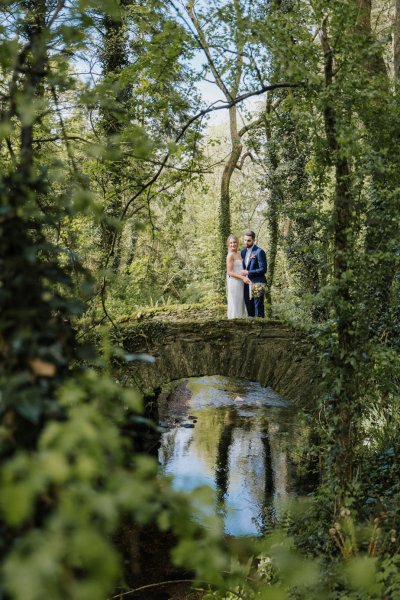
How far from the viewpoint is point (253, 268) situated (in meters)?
9.25

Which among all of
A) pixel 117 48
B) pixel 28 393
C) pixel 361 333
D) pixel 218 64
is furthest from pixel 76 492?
pixel 117 48

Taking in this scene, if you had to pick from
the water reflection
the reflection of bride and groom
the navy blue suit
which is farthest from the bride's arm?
the water reflection

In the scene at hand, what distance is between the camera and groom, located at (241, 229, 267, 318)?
9.05m

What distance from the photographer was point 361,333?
184 inches

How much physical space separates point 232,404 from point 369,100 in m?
9.21

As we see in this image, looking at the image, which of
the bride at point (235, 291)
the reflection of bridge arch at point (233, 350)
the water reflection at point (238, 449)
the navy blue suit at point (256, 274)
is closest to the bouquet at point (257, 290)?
the navy blue suit at point (256, 274)

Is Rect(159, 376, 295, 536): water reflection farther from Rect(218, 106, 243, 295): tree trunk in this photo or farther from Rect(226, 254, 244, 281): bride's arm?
Rect(218, 106, 243, 295): tree trunk

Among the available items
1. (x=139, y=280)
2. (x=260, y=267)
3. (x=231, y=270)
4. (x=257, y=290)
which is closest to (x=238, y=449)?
(x=257, y=290)

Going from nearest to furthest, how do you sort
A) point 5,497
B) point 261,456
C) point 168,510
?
point 5,497 → point 168,510 → point 261,456

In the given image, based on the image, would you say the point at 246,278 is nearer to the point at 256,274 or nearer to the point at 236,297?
the point at 256,274

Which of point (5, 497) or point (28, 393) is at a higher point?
point (28, 393)

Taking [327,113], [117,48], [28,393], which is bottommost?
[28,393]

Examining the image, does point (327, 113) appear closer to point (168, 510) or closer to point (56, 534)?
point (168, 510)

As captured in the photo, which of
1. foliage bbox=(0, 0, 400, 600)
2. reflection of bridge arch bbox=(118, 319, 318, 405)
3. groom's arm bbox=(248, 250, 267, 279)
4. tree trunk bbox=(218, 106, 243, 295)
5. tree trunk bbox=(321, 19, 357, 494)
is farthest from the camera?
tree trunk bbox=(218, 106, 243, 295)
